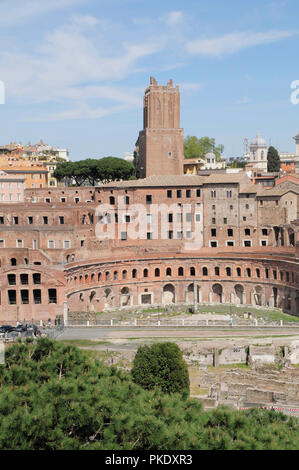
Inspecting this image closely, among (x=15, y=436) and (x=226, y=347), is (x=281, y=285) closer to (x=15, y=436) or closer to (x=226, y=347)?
(x=226, y=347)

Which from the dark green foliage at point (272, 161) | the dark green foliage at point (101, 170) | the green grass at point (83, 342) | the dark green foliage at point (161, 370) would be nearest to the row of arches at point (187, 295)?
the green grass at point (83, 342)

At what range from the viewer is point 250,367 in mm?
44750

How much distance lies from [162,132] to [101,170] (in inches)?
432

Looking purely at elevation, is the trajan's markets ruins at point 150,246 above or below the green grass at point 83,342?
above

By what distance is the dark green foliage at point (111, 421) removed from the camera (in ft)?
65.5

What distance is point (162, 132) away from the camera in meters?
80.2

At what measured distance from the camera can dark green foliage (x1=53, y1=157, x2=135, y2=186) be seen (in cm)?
8731

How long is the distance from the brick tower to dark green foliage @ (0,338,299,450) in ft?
191

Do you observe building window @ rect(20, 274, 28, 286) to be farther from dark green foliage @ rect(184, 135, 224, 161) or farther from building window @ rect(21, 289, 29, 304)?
dark green foliage @ rect(184, 135, 224, 161)

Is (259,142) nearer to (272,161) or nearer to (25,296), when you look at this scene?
(272,161)

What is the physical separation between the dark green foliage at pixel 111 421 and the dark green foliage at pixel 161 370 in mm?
13195

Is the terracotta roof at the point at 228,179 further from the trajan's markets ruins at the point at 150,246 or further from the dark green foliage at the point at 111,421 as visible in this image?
the dark green foliage at the point at 111,421

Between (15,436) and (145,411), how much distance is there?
422 centimetres

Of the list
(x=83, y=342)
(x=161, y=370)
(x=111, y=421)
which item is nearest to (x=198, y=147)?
(x=83, y=342)
